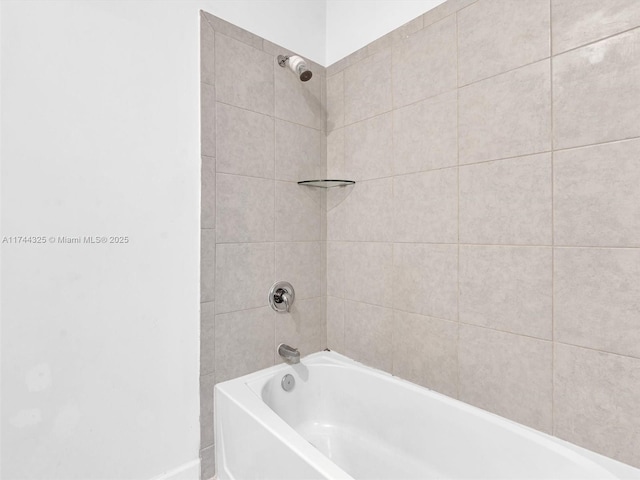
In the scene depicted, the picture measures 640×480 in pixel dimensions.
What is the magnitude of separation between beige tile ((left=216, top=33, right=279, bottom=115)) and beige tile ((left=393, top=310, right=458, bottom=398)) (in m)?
1.19

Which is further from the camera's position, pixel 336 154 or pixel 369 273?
pixel 336 154

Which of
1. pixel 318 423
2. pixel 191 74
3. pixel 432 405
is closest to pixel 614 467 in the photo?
pixel 432 405

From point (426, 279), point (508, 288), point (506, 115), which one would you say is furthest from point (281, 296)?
point (506, 115)

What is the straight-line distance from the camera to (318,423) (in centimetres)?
162

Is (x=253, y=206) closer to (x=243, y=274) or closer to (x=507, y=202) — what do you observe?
(x=243, y=274)

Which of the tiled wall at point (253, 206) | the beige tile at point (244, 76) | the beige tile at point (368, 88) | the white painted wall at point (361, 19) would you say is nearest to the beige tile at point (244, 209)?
the tiled wall at point (253, 206)

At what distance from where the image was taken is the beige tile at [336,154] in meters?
1.75

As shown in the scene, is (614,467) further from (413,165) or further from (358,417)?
(413,165)

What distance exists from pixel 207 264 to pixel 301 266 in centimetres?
51

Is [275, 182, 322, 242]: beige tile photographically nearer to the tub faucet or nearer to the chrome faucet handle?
the chrome faucet handle

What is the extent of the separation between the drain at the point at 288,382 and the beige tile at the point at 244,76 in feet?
4.16

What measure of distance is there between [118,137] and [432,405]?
155cm

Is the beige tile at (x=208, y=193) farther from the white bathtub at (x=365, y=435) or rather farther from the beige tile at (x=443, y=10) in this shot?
the beige tile at (x=443, y=10)

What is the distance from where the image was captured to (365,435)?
1.50m
